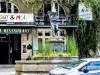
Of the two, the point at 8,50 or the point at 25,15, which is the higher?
the point at 25,15

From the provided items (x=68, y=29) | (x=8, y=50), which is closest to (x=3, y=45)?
(x=8, y=50)

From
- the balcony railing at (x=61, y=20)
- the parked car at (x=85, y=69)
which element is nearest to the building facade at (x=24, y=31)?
the balcony railing at (x=61, y=20)

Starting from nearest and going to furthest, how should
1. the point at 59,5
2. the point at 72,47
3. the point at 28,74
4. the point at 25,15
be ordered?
the point at 28,74
the point at 72,47
the point at 25,15
the point at 59,5

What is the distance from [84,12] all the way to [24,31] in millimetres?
6534

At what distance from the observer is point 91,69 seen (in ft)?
59.9

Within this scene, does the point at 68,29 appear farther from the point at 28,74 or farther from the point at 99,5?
the point at 28,74

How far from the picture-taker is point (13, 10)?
42.0 meters

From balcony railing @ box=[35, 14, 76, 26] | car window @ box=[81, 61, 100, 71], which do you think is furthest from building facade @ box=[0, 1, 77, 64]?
car window @ box=[81, 61, 100, 71]

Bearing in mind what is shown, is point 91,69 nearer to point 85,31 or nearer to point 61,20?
point 85,31

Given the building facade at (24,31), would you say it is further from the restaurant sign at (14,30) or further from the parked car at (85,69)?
the parked car at (85,69)

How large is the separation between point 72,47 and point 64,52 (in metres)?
0.70

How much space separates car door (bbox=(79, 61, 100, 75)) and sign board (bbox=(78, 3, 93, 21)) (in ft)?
71.2

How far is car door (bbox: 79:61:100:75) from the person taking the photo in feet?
59.5

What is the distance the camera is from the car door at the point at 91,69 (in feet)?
59.5
